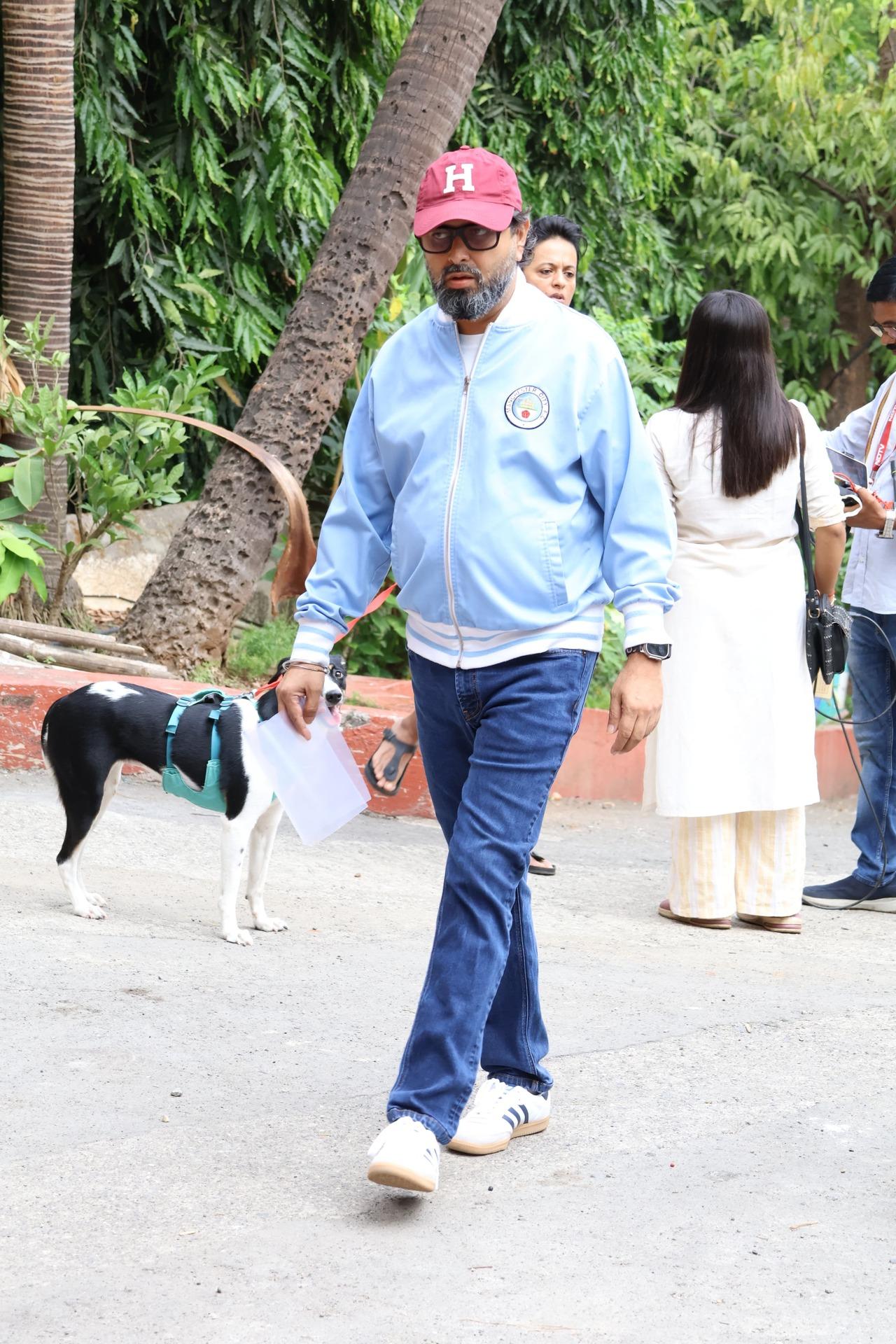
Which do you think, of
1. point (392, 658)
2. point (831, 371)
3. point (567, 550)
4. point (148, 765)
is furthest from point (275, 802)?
point (831, 371)

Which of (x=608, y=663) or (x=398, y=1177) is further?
(x=608, y=663)

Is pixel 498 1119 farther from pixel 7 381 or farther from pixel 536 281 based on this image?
pixel 7 381

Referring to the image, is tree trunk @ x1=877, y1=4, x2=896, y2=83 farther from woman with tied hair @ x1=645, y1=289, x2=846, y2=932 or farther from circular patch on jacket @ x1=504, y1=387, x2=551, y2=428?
circular patch on jacket @ x1=504, y1=387, x2=551, y2=428

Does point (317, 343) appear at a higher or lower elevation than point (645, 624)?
higher

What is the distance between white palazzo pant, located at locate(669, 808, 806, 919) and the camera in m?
5.54

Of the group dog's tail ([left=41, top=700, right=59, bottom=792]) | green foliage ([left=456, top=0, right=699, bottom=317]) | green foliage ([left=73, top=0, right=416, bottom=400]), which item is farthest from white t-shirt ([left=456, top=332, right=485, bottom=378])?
green foliage ([left=456, top=0, right=699, bottom=317])

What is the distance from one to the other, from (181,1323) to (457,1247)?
56 cm

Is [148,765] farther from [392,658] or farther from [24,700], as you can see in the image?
[392,658]

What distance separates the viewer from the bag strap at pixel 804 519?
532 centimetres

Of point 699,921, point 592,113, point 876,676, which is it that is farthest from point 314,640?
point 592,113

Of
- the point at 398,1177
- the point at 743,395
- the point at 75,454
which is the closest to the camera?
the point at 398,1177

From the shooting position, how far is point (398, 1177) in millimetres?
2920

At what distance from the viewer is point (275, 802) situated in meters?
4.91

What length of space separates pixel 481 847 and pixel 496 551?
0.58 m
